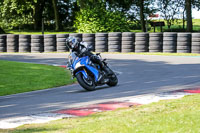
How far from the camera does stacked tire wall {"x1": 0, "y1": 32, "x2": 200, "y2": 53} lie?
23797 mm

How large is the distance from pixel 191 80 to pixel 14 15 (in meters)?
43.7

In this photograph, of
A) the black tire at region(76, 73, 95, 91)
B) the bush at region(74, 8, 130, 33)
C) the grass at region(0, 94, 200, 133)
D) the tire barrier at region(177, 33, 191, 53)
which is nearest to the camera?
the grass at region(0, 94, 200, 133)

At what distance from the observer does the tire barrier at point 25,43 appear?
27359mm

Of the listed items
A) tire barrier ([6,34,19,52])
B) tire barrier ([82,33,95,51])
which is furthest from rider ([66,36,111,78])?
tire barrier ([6,34,19,52])

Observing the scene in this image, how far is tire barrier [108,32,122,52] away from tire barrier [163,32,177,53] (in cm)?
255

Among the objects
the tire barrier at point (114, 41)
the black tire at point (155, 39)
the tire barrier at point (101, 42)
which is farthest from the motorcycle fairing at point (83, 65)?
the tire barrier at point (101, 42)

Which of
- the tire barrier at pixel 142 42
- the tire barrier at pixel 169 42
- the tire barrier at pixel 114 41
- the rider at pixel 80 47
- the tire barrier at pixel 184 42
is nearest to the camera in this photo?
the rider at pixel 80 47

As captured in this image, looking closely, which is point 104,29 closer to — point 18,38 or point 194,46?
point 18,38

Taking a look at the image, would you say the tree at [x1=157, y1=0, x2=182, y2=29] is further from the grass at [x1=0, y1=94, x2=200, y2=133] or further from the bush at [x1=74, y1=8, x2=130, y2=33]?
the grass at [x1=0, y1=94, x2=200, y2=133]

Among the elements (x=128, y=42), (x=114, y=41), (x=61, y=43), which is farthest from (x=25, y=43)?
(x=128, y=42)

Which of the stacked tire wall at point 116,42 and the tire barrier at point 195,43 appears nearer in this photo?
the tire barrier at point 195,43

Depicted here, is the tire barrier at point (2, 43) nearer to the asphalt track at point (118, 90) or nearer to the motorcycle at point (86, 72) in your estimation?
the asphalt track at point (118, 90)

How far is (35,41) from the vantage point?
89.3 ft

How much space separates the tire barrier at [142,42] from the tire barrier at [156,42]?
0.75ft
